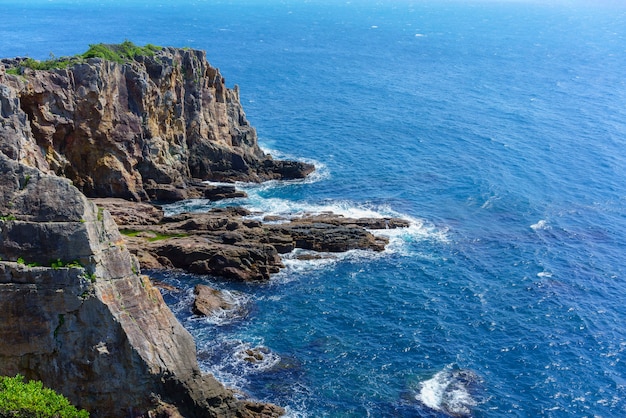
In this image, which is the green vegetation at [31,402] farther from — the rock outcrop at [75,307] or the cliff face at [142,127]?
the cliff face at [142,127]

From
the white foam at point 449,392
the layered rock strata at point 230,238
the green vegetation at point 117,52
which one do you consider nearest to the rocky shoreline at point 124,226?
the layered rock strata at point 230,238

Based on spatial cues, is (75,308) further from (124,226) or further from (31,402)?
(124,226)

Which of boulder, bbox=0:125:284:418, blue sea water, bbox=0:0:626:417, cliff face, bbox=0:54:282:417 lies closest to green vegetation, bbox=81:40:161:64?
blue sea water, bbox=0:0:626:417

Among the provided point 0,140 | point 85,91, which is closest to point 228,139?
point 85,91

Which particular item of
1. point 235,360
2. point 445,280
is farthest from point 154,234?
point 445,280

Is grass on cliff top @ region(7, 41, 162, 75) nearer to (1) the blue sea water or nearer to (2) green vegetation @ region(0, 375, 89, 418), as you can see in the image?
(1) the blue sea water

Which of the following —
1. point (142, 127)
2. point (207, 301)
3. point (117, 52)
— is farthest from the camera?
point (117, 52)
